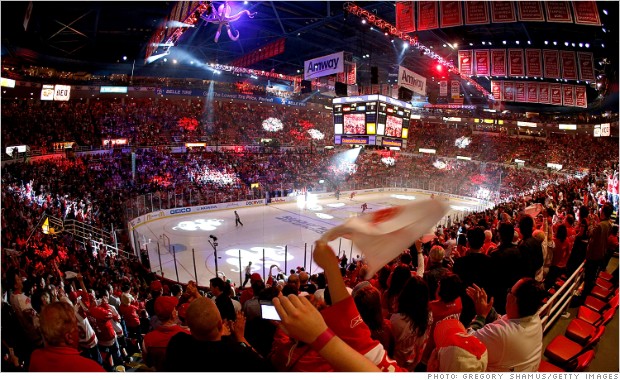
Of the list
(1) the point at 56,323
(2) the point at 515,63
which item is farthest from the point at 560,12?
(1) the point at 56,323

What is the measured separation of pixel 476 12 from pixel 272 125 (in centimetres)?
3694

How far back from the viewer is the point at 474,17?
11.7 m

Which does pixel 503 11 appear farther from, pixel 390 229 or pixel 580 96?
pixel 390 229

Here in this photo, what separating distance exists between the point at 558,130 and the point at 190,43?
46.6 metres

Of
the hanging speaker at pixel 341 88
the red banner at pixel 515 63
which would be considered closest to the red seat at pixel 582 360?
the red banner at pixel 515 63

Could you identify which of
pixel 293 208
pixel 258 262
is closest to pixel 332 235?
pixel 258 262

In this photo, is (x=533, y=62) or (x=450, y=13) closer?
(x=450, y=13)

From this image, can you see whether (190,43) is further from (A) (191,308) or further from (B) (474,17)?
(A) (191,308)

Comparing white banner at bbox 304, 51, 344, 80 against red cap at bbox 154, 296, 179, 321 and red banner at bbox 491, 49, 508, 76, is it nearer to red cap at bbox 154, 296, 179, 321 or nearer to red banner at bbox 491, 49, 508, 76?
red banner at bbox 491, 49, 508, 76

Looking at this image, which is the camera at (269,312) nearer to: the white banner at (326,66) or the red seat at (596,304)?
the red seat at (596,304)

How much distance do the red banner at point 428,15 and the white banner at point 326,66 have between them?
4578 millimetres

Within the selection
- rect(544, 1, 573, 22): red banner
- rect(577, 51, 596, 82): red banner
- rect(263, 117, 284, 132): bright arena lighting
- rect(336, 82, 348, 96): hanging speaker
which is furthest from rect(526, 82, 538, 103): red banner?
rect(263, 117, 284, 132): bright arena lighting

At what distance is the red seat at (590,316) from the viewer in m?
4.21

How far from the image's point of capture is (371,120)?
18234 millimetres
